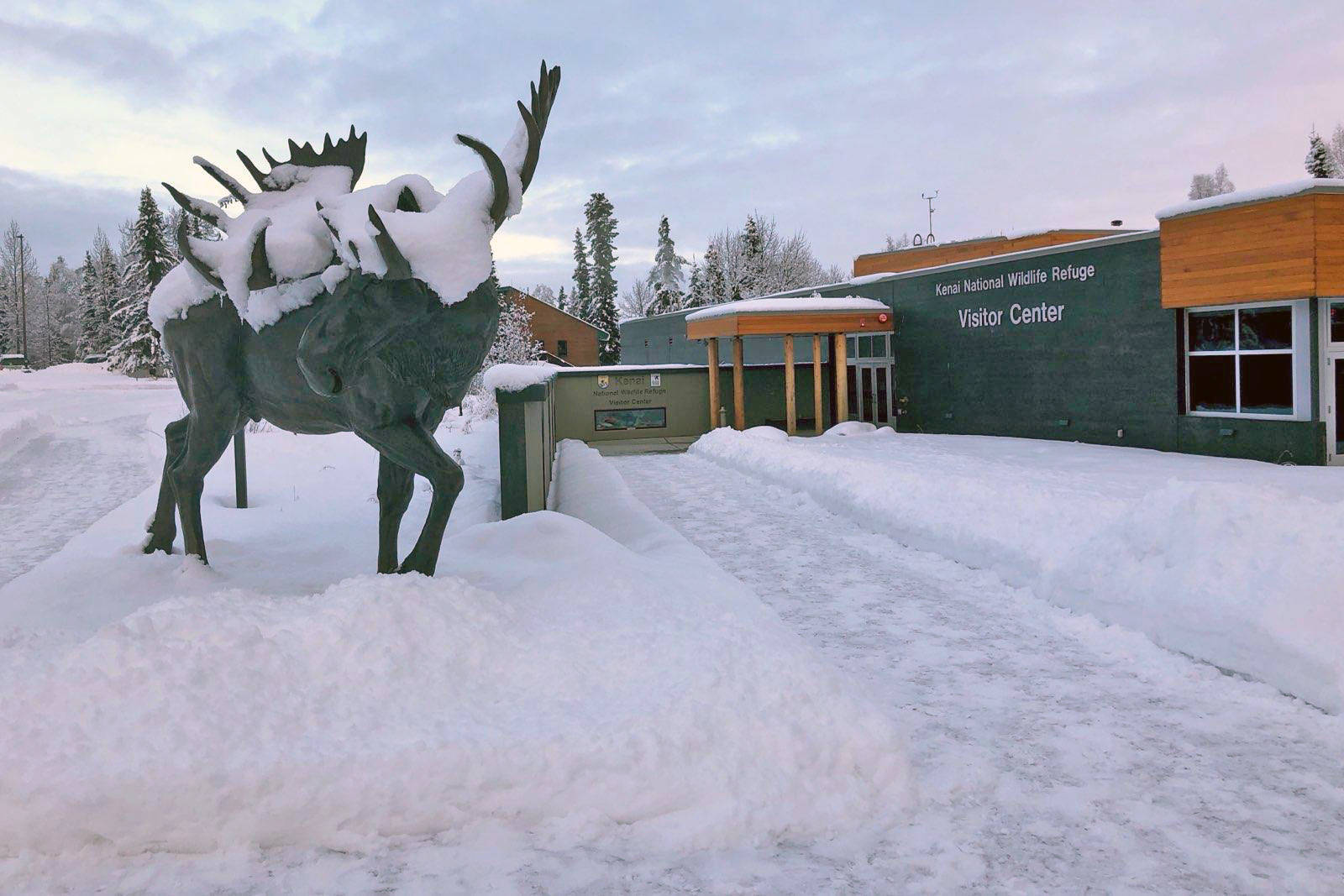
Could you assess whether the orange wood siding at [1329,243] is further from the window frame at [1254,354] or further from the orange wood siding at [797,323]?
the orange wood siding at [797,323]

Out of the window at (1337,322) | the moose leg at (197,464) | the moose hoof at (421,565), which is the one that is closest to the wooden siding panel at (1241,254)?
the window at (1337,322)

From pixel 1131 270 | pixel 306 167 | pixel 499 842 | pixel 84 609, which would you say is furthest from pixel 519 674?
pixel 1131 270

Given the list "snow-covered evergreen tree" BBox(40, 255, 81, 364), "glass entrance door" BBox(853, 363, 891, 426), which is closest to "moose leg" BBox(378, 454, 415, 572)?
"glass entrance door" BBox(853, 363, 891, 426)

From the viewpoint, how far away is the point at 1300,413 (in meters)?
16.5

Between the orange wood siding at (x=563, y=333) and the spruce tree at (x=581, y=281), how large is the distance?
8.56 metres

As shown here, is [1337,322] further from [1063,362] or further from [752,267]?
[752,267]

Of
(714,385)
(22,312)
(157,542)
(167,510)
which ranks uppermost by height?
(22,312)

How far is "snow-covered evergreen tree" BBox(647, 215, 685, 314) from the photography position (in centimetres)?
6444

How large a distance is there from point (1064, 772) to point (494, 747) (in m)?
2.57

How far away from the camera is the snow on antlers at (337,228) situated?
4863mm

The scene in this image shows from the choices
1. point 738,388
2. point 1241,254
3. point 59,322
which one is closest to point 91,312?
point 59,322

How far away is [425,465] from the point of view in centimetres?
535

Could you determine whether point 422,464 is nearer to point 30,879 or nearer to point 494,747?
point 494,747

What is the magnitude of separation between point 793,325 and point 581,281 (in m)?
46.4
